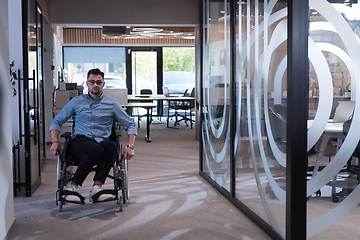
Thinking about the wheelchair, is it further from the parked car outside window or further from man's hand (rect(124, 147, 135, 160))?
the parked car outside window

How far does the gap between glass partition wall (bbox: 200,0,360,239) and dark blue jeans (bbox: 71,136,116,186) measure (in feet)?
4.25

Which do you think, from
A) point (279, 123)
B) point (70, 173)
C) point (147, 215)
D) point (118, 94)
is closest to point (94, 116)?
point (70, 173)

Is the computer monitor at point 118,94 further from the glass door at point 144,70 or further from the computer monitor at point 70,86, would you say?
the glass door at point 144,70

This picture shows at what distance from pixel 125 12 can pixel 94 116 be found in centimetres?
421

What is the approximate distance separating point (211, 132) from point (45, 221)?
212 cm

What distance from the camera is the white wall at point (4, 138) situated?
285 centimetres

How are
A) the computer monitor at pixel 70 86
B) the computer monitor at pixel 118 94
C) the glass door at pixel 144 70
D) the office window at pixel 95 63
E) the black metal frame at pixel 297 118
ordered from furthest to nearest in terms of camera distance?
the glass door at pixel 144 70, the office window at pixel 95 63, the computer monitor at pixel 70 86, the computer monitor at pixel 118 94, the black metal frame at pixel 297 118

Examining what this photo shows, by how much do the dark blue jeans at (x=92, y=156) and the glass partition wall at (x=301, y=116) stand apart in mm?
1294

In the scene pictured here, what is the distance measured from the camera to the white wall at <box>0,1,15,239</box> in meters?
2.85

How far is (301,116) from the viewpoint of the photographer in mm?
2484

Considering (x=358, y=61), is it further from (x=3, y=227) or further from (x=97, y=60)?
(x=97, y=60)

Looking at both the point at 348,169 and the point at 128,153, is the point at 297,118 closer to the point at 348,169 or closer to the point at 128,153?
the point at 348,169

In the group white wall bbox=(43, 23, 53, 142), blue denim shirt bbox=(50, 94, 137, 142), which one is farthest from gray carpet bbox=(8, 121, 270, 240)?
white wall bbox=(43, 23, 53, 142)

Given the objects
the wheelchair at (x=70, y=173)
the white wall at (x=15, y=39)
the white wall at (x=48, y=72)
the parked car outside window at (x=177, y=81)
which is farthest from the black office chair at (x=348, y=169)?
the parked car outside window at (x=177, y=81)
